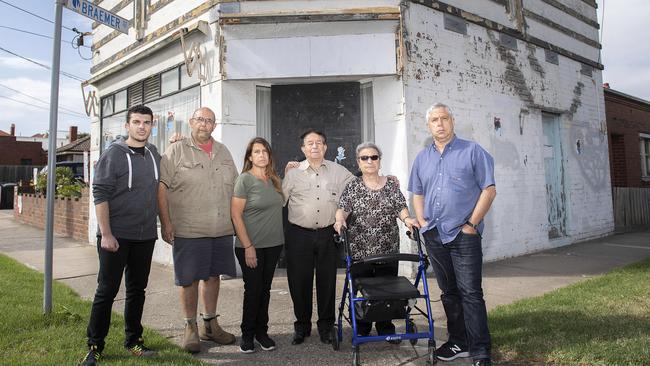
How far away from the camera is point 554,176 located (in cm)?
960

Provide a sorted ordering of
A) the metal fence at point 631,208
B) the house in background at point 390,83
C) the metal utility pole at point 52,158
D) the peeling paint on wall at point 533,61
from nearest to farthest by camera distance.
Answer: the metal utility pole at point 52,158, the house in background at point 390,83, the peeling paint on wall at point 533,61, the metal fence at point 631,208

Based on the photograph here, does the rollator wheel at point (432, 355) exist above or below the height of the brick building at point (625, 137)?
below

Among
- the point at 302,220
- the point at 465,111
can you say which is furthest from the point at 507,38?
the point at 302,220

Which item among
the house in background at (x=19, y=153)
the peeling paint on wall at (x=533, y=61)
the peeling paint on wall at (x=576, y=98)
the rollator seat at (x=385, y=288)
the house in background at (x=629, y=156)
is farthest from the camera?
the house in background at (x=19, y=153)

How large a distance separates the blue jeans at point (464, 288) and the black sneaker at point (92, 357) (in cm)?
276

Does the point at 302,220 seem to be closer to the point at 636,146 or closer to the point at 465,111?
the point at 465,111

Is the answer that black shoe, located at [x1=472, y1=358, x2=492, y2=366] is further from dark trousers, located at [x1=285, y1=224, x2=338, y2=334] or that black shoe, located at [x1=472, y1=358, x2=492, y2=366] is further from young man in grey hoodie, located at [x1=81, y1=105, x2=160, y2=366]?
young man in grey hoodie, located at [x1=81, y1=105, x2=160, y2=366]

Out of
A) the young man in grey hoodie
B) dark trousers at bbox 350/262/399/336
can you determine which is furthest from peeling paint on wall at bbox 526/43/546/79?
the young man in grey hoodie

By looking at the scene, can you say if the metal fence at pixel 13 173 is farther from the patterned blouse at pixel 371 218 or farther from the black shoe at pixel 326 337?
the patterned blouse at pixel 371 218

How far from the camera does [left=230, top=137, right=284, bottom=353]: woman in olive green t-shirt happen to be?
3754 mm

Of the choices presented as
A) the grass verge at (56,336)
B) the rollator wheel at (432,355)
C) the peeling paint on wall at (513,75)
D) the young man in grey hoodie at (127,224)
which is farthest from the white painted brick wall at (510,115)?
the grass verge at (56,336)

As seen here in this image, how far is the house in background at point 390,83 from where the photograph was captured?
6.73 meters

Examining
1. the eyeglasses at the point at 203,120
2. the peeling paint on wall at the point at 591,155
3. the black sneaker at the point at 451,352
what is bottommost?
the black sneaker at the point at 451,352

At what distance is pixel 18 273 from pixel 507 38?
9.45 metres
